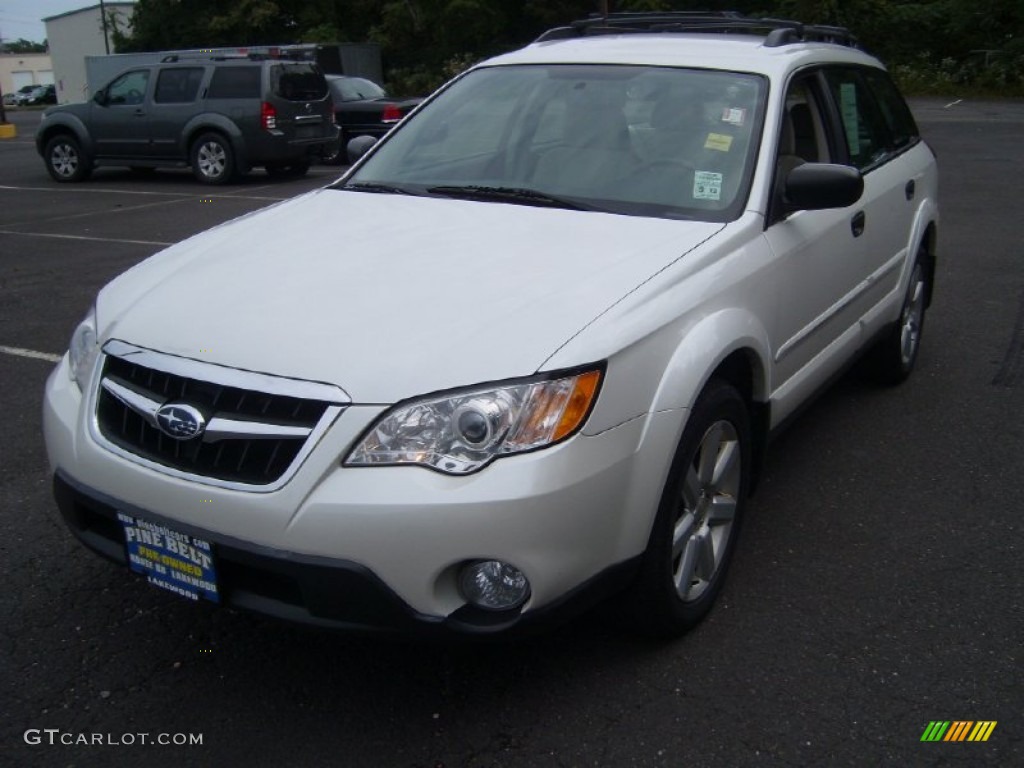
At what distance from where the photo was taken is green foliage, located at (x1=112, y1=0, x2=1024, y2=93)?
112 feet

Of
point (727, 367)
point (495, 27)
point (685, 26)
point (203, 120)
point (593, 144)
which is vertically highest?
point (685, 26)

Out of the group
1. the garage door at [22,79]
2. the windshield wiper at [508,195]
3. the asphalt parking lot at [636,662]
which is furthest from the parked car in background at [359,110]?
the garage door at [22,79]

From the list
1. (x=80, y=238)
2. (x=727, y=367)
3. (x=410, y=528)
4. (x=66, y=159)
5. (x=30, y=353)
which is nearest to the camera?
(x=410, y=528)

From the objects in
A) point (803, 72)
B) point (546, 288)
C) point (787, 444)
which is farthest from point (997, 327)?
point (546, 288)

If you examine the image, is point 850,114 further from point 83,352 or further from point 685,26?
point 83,352

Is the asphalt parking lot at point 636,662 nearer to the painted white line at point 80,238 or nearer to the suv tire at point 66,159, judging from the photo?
the painted white line at point 80,238

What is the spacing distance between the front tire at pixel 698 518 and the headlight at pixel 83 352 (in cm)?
165

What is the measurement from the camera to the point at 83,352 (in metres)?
3.20

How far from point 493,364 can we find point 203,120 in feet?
45.0

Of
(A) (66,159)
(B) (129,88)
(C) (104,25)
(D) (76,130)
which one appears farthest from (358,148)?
(C) (104,25)

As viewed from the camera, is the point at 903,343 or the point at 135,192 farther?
the point at 135,192

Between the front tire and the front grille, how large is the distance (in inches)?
38.7

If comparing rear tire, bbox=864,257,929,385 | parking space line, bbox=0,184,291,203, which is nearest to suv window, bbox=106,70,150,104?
parking space line, bbox=0,184,291,203

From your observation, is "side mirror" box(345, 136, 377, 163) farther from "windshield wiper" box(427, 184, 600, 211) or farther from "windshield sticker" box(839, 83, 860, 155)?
"windshield sticker" box(839, 83, 860, 155)
